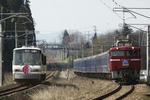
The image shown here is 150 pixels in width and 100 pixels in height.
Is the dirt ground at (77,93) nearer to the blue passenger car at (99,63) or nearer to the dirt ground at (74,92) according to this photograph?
the dirt ground at (74,92)

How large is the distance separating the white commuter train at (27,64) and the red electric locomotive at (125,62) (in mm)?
5575

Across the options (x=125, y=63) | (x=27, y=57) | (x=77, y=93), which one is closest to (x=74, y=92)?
(x=77, y=93)

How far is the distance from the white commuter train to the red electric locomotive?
5575mm

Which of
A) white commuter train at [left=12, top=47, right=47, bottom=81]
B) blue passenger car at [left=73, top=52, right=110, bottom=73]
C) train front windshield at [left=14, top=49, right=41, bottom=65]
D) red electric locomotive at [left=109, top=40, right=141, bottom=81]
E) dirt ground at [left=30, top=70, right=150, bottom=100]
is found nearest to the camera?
dirt ground at [left=30, top=70, right=150, bottom=100]

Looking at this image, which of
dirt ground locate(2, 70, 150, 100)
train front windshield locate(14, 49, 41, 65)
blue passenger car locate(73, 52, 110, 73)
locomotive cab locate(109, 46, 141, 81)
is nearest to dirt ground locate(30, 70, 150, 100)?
dirt ground locate(2, 70, 150, 100)

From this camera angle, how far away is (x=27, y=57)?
28469 millimetres

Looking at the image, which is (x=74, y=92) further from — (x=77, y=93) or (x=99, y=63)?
(x=99, y=63)

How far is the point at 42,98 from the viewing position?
59.4 ft

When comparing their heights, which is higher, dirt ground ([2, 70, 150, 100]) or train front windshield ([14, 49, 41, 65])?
train front windshield ([14, 49, 41, 65])

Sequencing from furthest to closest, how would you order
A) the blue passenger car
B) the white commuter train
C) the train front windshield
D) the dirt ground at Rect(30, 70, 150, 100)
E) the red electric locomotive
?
the blue passenger car
the red electric locomotive
the train front windshield
the white commuter train
the dirt ground at Rect(30, 70, 150, 100)

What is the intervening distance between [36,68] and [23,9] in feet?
184

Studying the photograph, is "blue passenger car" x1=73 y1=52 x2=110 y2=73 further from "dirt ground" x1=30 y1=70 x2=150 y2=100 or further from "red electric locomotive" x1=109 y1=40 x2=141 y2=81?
"dirt ground" x1=30 y1=70 x2=150 y2=100

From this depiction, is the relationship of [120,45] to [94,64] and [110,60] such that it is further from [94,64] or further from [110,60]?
[94,64]

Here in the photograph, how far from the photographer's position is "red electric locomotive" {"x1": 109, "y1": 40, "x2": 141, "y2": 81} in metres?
29.3
